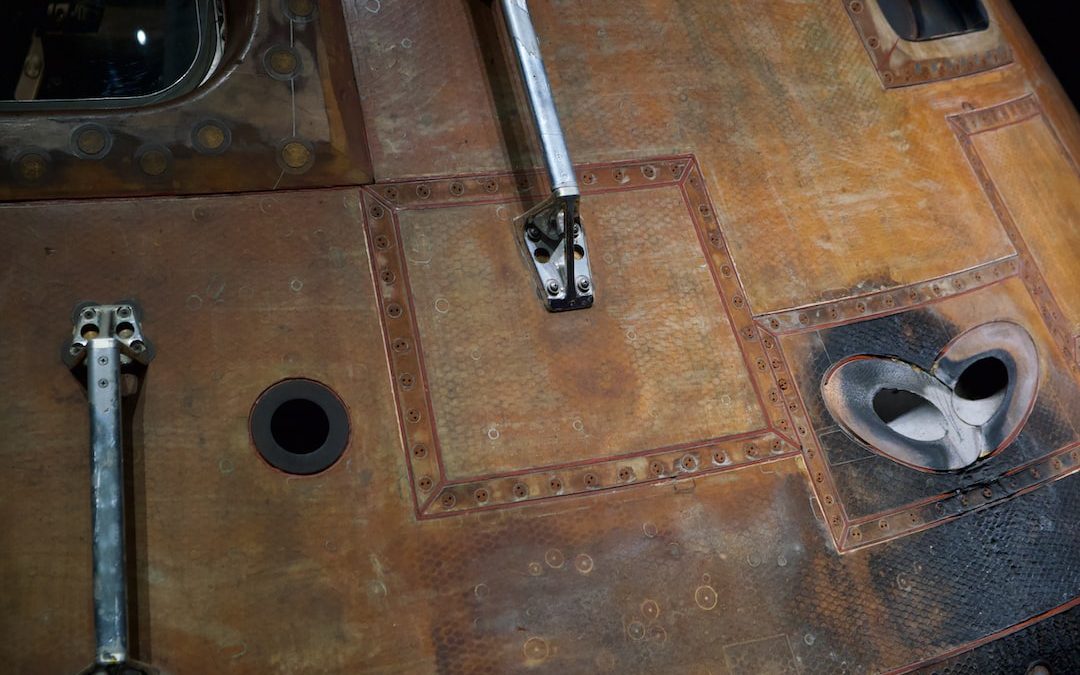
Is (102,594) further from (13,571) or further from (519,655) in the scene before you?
(519,655)

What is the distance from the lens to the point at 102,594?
1.54 meters

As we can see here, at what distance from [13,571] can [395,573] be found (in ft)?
2.13

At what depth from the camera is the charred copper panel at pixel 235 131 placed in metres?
1.84

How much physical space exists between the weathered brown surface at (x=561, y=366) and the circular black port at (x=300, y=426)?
27 millimetres

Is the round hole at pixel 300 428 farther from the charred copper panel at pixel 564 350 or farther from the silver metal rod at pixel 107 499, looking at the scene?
the silver metal rod at pixel 107 499

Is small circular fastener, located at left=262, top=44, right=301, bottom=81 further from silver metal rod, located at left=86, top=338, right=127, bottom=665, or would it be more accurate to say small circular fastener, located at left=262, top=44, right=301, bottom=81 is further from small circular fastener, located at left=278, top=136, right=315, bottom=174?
silver metal rod, located at left=86, top=338, right=127, bottom=665

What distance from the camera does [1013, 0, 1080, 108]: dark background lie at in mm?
3293

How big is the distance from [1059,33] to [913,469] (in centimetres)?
204

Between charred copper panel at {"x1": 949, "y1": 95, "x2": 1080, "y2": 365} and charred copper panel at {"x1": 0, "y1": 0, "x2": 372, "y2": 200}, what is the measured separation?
1689 millimetres

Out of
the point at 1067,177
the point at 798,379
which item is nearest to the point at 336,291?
the point at 798,379

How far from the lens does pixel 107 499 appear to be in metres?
1.57

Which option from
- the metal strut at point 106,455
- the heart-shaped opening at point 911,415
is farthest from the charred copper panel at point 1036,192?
the metal strut at point 106,455

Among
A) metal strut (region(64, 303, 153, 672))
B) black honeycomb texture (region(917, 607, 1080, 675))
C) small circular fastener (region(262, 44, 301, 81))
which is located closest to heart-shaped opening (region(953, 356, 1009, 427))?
black honeycomb texture (region(917, 607, 1080, 675))

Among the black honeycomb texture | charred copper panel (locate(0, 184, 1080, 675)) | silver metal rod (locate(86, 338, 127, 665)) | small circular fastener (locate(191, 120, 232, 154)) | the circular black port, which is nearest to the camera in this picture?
silver metal rod (locate(86, 338, 127, 665))
